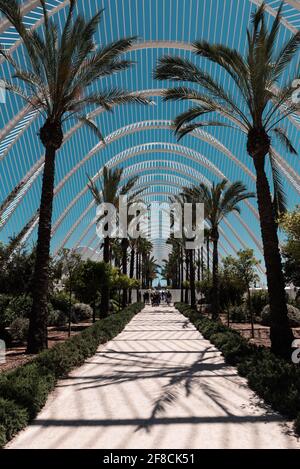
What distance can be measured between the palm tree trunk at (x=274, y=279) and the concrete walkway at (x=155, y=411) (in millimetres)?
1352

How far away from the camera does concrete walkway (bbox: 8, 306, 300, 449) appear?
4.62 metres

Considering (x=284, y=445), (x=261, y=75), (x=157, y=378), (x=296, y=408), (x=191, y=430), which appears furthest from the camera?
(x=261, y=75)

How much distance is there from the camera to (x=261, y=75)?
1059 cm

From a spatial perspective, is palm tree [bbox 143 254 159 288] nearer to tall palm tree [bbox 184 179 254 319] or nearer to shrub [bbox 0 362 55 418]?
tall palm tree [bbox 184 179 254 319]

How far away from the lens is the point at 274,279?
9.66 meters

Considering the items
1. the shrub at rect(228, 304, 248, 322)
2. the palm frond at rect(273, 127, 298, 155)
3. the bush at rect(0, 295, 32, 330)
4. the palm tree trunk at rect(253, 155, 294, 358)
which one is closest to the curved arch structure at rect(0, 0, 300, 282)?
the palm frond at rect(273, 127, 298, 155)

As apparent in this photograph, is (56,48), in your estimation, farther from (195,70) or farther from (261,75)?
(261,75)

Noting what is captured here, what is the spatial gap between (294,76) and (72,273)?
11755 mm

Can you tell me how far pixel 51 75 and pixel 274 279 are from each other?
813cm

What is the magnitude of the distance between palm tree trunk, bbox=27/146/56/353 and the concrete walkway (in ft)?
5.13

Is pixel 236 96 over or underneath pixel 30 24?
underneath

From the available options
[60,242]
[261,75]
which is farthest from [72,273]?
[60,242]

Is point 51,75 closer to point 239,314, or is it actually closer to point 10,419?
point 10,419

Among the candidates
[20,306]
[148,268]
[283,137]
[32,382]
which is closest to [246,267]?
[283,137]
